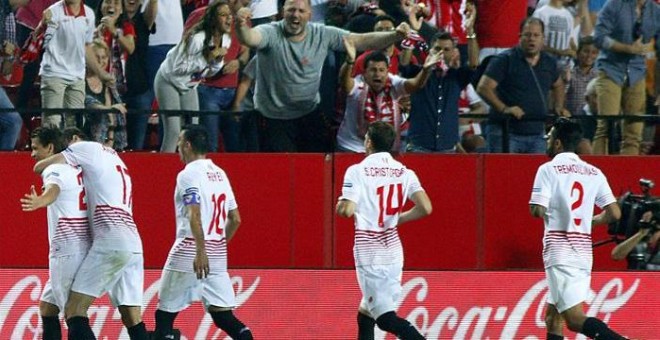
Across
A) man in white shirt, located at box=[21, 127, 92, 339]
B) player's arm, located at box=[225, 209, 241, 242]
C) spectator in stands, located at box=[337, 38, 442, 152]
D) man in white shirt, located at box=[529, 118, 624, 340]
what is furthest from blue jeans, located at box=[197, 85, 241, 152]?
man in white shirt, located at box=[529, 118, 624, 340]

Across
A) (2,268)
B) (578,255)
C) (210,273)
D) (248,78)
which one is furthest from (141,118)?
(578,255)

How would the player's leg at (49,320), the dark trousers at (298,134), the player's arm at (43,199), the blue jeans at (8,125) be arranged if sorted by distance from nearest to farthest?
Answer: 1. the player's arm at (43,199)
2. the player's leg at (49,320)
3. the blue jeans at (8,125)
4. the dark trousers at (298,134)

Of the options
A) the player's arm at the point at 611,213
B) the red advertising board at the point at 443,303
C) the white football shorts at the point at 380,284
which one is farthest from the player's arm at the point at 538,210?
the red advertising board at the point at 443,303

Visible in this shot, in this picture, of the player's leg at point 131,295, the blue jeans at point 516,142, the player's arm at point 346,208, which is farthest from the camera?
the blue jeans at point 516,142

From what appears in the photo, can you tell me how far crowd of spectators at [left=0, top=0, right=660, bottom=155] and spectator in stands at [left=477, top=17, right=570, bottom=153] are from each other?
0.05 feet

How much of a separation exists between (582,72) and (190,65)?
439cm

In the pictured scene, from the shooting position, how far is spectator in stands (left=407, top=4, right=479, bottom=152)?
15.7 m

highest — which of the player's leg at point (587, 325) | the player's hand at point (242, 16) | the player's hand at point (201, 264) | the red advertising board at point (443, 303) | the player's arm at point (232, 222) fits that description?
the player's hand at point (242, 16)

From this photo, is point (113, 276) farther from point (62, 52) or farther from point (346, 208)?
point (62, 52)

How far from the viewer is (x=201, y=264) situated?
42.7 ft

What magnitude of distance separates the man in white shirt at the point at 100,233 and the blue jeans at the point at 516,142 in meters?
4.49

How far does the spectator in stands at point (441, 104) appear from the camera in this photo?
15.7 m

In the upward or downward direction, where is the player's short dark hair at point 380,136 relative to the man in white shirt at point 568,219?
upward

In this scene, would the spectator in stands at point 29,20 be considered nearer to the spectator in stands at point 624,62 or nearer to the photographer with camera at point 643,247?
the spectator in stands at point 624,62
